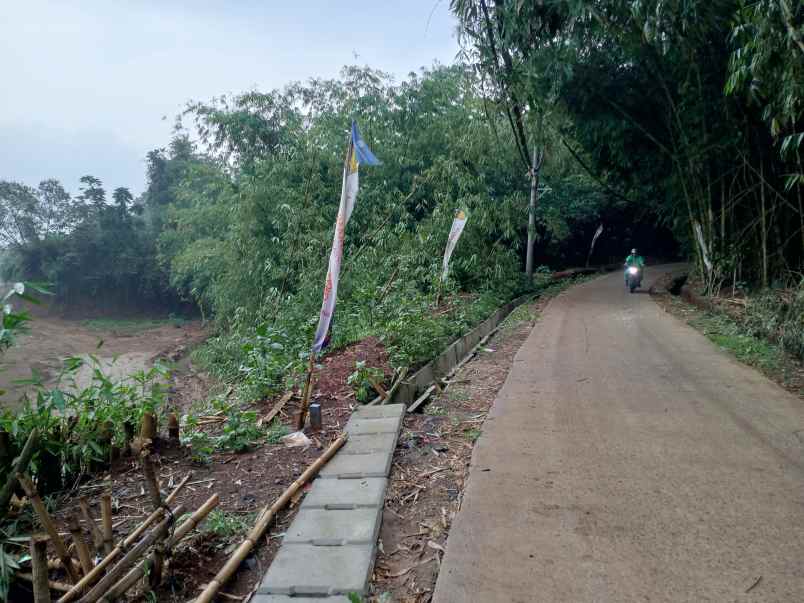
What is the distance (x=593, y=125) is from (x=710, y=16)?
4957 mm

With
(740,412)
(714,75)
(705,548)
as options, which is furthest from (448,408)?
(714,75)

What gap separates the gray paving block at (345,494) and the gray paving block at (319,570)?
16.6 inches

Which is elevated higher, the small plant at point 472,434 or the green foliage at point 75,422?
the green foliage at point 75,422

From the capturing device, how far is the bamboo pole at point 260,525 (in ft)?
7.94

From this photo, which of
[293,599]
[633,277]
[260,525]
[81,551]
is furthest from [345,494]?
[633,277]

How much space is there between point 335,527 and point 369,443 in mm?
1195

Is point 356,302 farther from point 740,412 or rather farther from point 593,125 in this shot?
point 593,125

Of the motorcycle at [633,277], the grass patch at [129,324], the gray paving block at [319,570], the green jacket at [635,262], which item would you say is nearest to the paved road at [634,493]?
the gray paving block at [319,570]

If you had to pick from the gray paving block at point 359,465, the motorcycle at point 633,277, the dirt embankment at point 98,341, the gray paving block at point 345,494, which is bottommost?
the dirt embankment at point 98,341

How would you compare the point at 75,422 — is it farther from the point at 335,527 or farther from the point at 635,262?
the point at 635,262

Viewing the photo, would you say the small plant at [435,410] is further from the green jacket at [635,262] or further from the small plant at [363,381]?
the green jacket at [635,262]

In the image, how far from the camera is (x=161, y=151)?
37969 millimetres

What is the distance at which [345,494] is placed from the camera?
3.35m

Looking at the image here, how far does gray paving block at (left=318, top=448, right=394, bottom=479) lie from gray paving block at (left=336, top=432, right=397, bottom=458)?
0.20 ft
